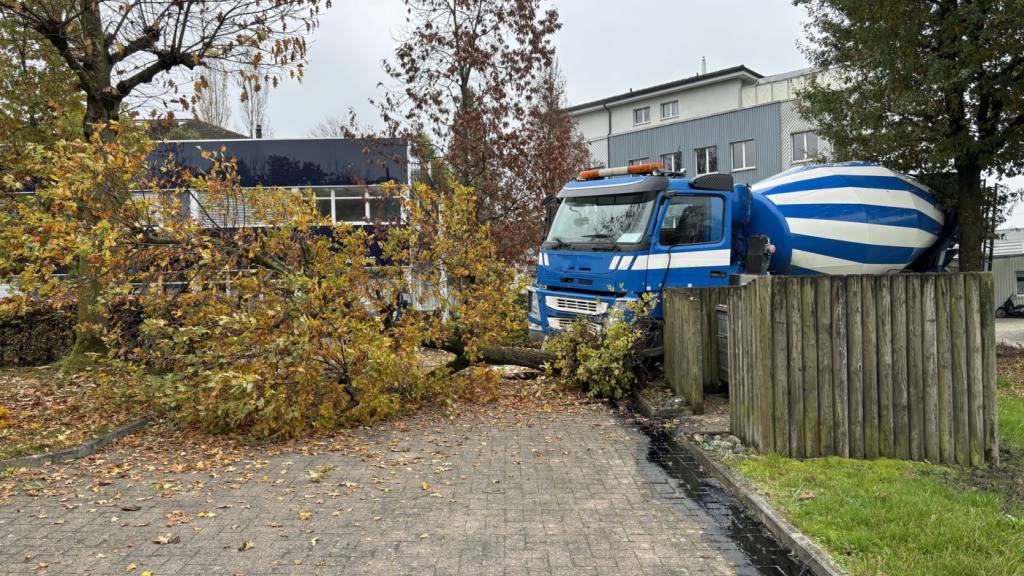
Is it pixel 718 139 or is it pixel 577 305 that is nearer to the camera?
pixel 577 305

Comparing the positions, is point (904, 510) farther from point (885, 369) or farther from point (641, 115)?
point (641, 115)

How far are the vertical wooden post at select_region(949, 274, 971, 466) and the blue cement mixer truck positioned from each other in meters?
4.03

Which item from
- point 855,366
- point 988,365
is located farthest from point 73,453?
point 988,365

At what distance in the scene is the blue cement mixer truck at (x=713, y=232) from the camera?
941cm

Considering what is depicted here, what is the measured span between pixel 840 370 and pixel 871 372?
24cm

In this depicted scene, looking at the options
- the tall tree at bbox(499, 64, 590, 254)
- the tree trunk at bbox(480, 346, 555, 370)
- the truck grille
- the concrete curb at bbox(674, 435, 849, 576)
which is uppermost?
the tall tree at bbox(499, 64, 590, 254)

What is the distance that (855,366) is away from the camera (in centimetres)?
565

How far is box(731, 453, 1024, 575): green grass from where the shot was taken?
144 inches

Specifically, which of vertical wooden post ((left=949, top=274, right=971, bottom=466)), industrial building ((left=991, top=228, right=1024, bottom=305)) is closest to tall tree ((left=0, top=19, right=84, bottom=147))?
vertical wooden post ((left=949, top=274, right=971, bottom=466))

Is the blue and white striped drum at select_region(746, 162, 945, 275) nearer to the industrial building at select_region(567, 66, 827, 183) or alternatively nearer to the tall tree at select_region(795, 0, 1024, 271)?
the tall tree at select_region(795, 0, 1024, 271)

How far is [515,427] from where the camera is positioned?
762 cm

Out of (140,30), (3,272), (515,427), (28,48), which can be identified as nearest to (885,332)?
(515,427)

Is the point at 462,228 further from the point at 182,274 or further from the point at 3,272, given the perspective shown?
the point at 3,272

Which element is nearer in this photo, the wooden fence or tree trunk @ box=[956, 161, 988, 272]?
the wooden fence
